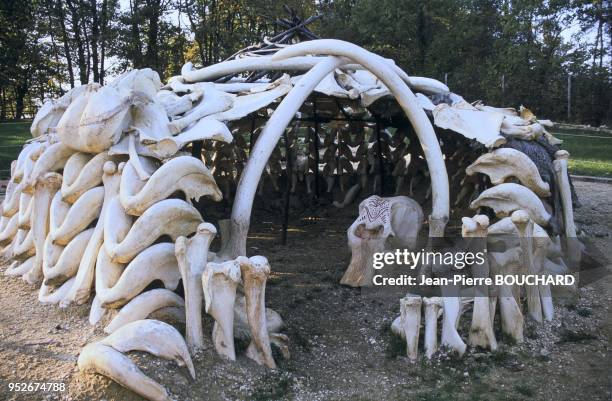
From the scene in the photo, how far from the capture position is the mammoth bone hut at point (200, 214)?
4.75 m

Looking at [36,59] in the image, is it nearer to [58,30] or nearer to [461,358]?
[58,30]

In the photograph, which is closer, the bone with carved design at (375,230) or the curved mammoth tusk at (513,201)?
the curved mammoth tusk at (513,201)

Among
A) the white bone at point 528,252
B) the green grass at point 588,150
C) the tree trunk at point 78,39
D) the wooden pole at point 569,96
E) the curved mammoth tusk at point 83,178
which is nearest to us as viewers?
the white bone at point 528,252

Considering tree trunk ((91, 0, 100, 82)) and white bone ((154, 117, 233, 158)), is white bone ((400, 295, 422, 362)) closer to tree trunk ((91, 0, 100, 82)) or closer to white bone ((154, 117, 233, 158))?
white bone ((154, 117, 233, 158))

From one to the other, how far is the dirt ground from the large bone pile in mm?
152

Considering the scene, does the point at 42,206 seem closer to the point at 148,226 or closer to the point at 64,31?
the point at 148,226

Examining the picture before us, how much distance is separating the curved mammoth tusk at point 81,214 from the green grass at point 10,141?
8.97m

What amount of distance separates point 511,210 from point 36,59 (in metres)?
20.4

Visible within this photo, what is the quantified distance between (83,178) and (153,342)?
6.55 ft

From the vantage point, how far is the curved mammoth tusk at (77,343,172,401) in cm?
402

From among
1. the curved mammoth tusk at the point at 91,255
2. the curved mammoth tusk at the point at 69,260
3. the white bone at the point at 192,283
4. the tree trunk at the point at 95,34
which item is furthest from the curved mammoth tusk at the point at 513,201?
the tree trunk at the point at 95,34

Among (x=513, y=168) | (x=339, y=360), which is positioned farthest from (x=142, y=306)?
(x=513, y=168)

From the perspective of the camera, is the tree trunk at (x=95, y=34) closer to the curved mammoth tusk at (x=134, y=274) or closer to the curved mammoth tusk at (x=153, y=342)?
the curved mammoth tusk at (x=134, y=274)

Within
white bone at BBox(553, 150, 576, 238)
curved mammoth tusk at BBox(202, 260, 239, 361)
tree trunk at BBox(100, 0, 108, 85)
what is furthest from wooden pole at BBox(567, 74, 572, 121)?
curved mammoth tusk at BBox(202, 260, 239, 361)
